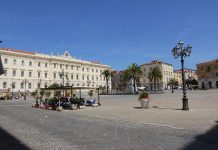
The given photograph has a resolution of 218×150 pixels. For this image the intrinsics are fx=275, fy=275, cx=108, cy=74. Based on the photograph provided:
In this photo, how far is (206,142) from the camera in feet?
27.5

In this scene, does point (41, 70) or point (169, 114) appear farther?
point (41, 70)

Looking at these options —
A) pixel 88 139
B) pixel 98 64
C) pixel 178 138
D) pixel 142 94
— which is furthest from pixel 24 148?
pixel 98 64

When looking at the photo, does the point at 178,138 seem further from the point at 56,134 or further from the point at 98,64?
the point at 98,64

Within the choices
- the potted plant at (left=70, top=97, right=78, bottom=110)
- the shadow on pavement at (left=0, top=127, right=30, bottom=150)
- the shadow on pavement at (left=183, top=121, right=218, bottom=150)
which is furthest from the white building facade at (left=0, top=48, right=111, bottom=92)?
the shadow on pavement at (left=183, top=121, right=218, bottom=150)

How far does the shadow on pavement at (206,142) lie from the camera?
25.1ft

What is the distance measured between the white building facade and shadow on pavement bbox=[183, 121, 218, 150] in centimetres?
7114

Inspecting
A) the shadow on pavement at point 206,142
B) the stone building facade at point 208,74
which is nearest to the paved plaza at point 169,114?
the shadow on pavement at point 206,142

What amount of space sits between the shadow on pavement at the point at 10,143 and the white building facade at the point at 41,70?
6943cm

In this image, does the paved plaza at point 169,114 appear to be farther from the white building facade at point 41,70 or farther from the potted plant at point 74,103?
the white building facade at point 41,70

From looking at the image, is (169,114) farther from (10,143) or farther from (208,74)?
(208,74)

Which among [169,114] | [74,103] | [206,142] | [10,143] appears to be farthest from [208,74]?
[10,143]

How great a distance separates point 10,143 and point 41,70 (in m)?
94.6

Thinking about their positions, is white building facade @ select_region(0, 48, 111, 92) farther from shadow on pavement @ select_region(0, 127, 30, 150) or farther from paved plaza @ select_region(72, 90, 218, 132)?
shadow on pavement @ select_region(0, 127, 30, 150)

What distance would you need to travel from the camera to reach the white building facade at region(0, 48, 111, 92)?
89688 mm
